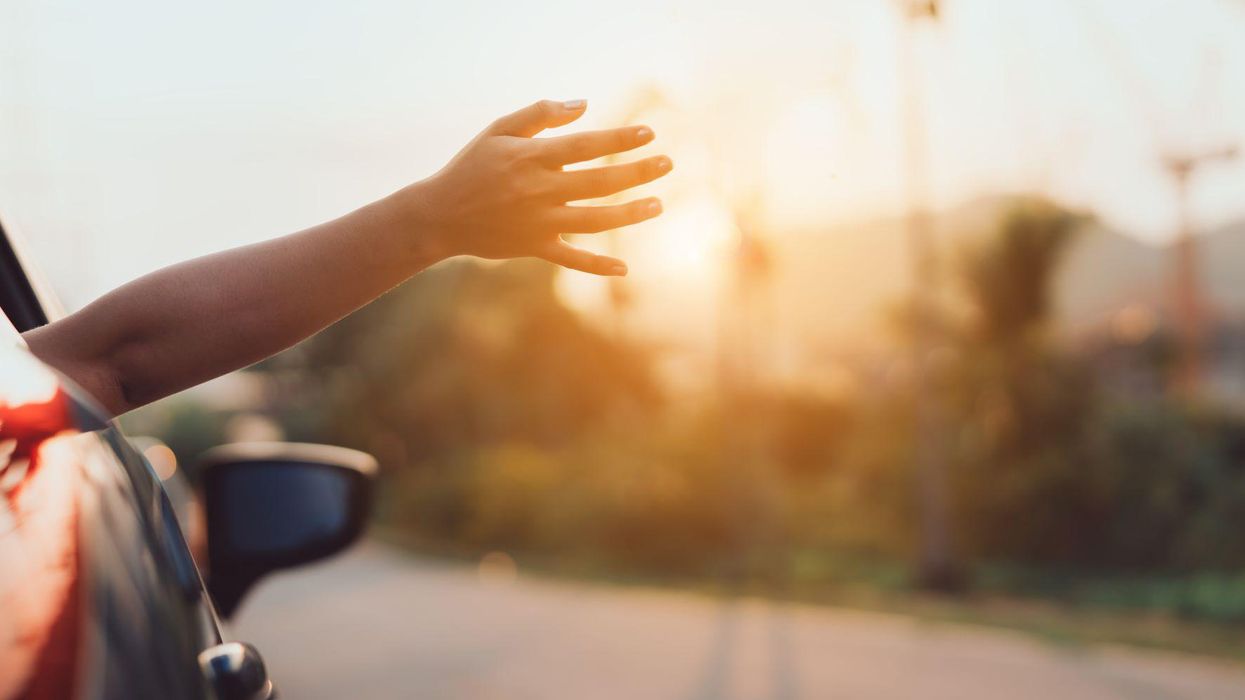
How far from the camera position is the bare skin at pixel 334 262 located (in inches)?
52.4

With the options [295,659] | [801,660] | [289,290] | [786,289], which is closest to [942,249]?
[786,289]

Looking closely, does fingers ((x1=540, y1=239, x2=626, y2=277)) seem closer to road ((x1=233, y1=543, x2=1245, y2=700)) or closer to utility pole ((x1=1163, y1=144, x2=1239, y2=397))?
road ((x1=233, y1=543, x2=1245, y2=700))

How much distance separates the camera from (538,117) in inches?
55.7

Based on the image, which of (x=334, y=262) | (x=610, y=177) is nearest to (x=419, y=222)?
(x=334, y=262)

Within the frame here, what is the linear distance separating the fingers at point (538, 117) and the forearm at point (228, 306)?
0.11 metres

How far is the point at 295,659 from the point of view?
1084 centimetres

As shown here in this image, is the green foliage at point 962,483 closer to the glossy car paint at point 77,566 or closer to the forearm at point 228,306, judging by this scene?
the forearm at point 228,306

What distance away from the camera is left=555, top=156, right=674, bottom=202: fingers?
55.0 inches

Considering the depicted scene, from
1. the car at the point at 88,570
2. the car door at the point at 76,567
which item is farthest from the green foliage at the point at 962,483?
the car door at the point at 76,567

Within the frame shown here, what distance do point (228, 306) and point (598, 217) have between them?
1.24ft

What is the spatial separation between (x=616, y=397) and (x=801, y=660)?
46.2 feet

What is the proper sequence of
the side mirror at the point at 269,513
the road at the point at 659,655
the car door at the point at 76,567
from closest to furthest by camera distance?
1. the car door at the point at 76,567
2. the side mirror at the point at 269,513
3. the road at the point at 659,655

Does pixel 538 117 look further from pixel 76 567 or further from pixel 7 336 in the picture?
pixel 76 567

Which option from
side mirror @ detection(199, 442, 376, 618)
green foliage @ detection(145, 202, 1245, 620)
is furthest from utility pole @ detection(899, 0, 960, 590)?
side mirror @ detection(199, 442, 376, 618)
